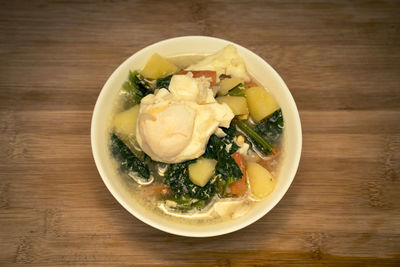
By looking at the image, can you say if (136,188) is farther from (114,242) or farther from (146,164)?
(114,242)

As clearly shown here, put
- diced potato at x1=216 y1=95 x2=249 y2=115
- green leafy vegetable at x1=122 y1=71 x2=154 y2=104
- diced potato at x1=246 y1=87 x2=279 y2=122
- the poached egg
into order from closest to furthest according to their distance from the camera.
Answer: the poached egg < diced potato at x1=216 y1=95 x2=249 y2=115 < diced potato at x1=246 y1=87 x2=279 y2=122 < green leafy vegetable at x1=122 y1=71 x2=154 y2=104

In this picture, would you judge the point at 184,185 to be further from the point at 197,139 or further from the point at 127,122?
the point at 127,122

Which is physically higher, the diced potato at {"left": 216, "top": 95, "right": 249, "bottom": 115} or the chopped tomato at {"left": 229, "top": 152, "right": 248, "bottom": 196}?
the diced potato at {"left": 216, "top": 95, "right": 249, "bottom": 115}

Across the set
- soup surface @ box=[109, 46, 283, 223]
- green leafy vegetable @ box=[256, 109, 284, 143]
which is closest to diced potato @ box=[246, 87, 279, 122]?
soup surface @ box=[109, 46, 283, 223]

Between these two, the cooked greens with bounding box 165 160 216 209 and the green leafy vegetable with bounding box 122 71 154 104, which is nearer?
the cooked greens with bounding box 165 160 216 209

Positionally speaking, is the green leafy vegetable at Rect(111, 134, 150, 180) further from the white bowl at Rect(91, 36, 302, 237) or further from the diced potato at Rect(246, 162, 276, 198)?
the diced potato at Rect(246, 162, 276, 198)

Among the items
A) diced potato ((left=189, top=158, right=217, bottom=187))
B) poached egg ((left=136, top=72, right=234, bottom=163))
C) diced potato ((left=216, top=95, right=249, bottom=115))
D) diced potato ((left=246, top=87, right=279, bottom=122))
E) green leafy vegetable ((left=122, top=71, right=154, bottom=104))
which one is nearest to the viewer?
poached egg ((left=136, top=72, right=234, bottom=163))

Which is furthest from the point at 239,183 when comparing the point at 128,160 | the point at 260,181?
the point at 128,160

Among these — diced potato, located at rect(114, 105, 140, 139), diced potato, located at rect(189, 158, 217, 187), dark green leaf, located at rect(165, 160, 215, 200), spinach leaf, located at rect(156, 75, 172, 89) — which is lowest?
dark green leaf, located at rect(165, 160, 215, 200)
